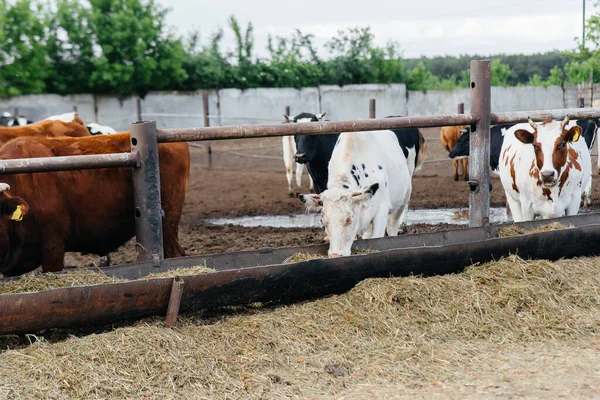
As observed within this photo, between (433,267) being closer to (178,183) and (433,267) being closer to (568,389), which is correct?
(568,389)

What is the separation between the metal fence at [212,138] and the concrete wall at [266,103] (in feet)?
61.8

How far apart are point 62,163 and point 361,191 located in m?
2.21

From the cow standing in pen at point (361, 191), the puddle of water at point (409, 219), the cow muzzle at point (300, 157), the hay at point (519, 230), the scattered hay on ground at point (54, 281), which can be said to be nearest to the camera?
the scattered hay on ground at point (54, 281)

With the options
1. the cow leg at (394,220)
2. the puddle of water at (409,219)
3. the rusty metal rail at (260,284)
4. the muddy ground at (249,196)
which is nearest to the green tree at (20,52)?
the muddy ground at (249,196)

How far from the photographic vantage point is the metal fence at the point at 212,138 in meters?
4.59

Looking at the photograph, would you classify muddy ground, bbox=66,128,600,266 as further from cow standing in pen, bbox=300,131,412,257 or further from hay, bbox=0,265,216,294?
hay, bbox=0,265,216,294

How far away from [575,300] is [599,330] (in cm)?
39

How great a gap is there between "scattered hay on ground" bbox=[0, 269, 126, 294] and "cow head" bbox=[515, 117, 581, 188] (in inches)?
152

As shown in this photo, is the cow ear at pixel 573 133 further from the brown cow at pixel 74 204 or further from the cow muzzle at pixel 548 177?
the brown cow at pixel 74 204

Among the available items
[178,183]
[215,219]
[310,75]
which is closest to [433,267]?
[178,183]

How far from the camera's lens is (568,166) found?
22.3 ft

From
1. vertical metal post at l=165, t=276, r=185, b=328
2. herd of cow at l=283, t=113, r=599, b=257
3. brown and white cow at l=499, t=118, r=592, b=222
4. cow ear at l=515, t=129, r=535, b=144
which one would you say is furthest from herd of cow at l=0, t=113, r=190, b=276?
brown and white cow at l=499, t=118, r=592, b=222

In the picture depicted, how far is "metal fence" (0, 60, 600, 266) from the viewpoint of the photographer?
459 cm

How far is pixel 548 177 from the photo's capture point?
6.48 meters
